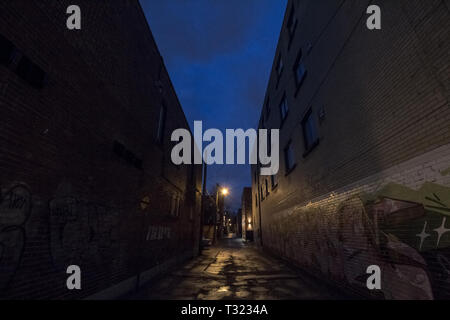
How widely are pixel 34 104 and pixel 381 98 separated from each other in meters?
6.66

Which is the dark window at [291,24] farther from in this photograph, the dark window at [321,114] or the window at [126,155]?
the window at [126,155]

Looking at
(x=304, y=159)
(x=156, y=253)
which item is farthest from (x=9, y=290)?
(x=304, y=159)

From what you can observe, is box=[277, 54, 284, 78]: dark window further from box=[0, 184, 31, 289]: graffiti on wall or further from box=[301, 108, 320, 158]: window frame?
box=[0, 184, 31, 289]: graffiti on wall

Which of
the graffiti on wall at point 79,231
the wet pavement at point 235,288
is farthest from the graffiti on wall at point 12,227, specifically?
the wet pavement at point 235,288

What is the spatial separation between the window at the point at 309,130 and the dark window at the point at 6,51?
26.5 feet

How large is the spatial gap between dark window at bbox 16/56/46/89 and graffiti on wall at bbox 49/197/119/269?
2.06 m

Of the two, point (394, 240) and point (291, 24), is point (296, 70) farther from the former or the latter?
point (394, 240)

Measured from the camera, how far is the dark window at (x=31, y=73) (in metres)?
3.12

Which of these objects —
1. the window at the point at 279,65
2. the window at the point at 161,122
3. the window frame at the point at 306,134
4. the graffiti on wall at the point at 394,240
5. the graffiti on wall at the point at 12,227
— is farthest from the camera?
the window at the point at 279,65

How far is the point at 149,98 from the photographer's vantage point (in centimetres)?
789

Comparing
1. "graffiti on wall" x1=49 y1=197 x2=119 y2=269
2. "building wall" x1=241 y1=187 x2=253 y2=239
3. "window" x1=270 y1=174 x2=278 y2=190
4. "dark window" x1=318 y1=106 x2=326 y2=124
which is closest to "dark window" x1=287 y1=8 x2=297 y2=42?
"dark window" x1=318 y1=106 x2=326 y2=124

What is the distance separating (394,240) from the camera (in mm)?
3893

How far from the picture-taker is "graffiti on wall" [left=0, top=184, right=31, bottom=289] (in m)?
2.76

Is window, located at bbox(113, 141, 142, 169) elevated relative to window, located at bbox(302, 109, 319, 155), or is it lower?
lower
